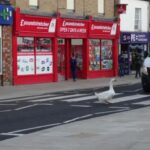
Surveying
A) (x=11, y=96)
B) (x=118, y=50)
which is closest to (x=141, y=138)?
(x=11, y=96)

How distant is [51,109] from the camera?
60.0 ft

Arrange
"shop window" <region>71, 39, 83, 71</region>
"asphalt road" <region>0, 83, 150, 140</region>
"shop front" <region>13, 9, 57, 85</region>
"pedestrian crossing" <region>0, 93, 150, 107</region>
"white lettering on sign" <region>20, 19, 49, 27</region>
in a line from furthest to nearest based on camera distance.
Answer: "shop window" <region>71, 39, 83, 71</region>, "white lettering on sign" <region>20, 19, 49, 27</region>, "shop front" <region>13, 9, 57, 85</region>, "pedestrian crossing" <region>0, 93, 150, 107</region>, "asphalt road" <region>0, 83, 150, 140</region>

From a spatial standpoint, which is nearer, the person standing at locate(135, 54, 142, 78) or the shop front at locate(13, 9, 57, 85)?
the shop front at locate(13, 9, 57, 85)

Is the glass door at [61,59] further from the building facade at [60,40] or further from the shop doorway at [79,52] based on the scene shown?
the shop doorway at [79,52]

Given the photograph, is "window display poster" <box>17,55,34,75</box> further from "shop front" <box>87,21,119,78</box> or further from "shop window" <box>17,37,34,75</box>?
"shop front" <box>87,21,119,78</box>

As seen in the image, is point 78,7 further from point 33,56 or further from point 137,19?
point 137,19

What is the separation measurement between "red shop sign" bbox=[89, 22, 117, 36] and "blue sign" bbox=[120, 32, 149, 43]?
128 cm

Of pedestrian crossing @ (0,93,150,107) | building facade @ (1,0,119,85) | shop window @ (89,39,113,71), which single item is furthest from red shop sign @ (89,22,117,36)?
pedestrian crossing @ (0,93,150,107)

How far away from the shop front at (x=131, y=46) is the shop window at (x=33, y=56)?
27.8 feet

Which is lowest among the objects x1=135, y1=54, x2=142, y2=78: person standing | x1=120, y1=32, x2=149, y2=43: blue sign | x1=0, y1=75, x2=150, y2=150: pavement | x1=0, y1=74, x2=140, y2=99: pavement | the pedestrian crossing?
x1=0, y1=74, x2=140, y2=99: pavement

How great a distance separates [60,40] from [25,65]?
4099mm

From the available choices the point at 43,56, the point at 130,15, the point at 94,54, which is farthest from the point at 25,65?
the point at 130,15

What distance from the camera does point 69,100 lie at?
846 inches

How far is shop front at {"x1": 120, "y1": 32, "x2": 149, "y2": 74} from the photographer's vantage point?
3988 centimetres
